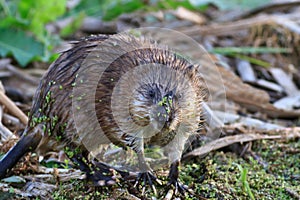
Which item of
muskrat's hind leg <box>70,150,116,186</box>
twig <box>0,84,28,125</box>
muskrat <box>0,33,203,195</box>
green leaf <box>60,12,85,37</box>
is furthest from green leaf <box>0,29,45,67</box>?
muskrat's hind leg <box>70,150,116,186</box>

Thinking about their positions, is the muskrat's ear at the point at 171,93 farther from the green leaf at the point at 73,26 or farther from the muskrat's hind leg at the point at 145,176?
the green leaf at the point at 73,26

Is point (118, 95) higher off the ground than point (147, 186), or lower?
higher

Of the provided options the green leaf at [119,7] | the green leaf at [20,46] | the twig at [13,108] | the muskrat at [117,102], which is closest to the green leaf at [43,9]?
the green leaf at [20,46]

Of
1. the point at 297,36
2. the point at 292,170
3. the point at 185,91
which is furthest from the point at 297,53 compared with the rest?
the point at 185,91

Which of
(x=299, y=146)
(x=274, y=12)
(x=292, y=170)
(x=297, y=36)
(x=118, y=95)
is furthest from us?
(x=274, y=12)

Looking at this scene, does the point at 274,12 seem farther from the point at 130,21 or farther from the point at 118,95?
the point at 118,95

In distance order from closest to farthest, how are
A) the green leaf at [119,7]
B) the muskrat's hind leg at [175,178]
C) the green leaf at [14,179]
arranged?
1. the muskrat's hind leg at [175,178]
2. the green leaf at [14,179]
3. the green leaf at [119,7]

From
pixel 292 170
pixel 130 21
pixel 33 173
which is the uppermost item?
pixel 130 21
